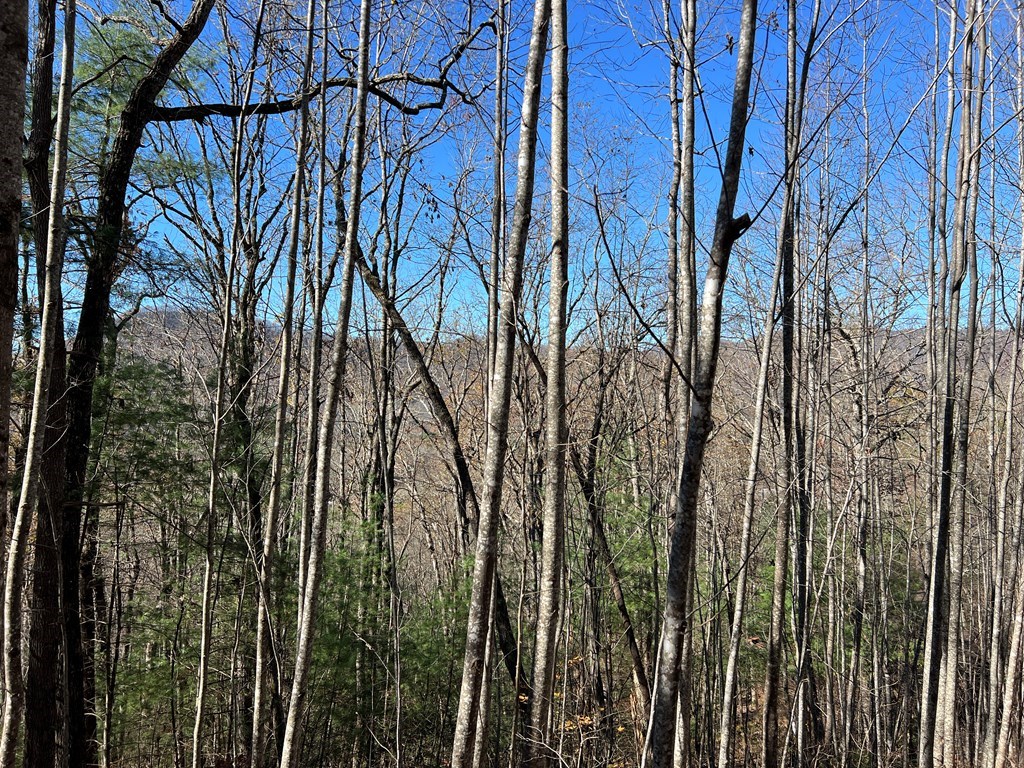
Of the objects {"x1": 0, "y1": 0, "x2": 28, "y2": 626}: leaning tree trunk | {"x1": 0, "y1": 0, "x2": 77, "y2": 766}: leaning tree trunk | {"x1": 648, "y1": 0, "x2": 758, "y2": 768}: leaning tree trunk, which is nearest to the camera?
{"x1": 0, "y1": 0, "x2": 28, "y2": 626}: leaning tree trunk

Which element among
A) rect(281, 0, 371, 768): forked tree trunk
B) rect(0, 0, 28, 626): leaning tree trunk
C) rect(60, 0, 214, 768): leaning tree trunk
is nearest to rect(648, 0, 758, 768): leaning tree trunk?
rect(0, 0, 28, 626): leaning tree trunk

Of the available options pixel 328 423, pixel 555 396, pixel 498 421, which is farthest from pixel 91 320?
pixel 555 396

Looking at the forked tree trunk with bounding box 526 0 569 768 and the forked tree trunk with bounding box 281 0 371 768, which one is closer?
the forked tree trunk with bounding box 526 0 569 768

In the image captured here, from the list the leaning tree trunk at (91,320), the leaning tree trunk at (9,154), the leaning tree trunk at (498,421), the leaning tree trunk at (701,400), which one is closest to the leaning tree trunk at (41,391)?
the leaning tree trunk at (9,154)

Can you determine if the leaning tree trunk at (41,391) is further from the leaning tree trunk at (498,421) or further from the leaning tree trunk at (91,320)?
the leaning tree trunk at (91,320)

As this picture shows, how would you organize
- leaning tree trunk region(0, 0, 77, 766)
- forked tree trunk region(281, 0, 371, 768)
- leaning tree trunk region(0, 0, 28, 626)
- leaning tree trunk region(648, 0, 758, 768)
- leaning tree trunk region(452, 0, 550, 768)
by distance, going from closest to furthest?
1. leaning tree trunk region(0, 0, 28, 626)
2. leaning tree trunk region(648, 0, 758, 768)
3. leaning tree trunk region(452, 0, 550, 768)
4. leaning tree trunk region(0, 0, 77, 766)
5. forked tree trunk region(281, 0, 371, 768)

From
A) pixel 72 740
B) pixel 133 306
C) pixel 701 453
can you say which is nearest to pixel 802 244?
pixel 701 453

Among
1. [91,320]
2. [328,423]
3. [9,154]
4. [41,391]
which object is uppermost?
[91,320]

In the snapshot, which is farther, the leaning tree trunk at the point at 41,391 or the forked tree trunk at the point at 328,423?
the forked tree trunk at the point at 328,423

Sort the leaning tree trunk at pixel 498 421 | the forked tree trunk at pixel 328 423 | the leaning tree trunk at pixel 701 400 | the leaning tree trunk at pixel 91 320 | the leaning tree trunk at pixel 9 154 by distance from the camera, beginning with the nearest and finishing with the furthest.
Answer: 1. the leaning tree trunk at pixel 9 154
2. the leaning tree trunk at pixel 701 400
3. the leaning tree trunk at pixel 498 421
4. the forked tree trunk at pixel 328 423
5. the leaning tree trunk at pixel 91 320

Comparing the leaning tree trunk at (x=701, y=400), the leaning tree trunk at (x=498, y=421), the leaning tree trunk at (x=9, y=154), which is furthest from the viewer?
the leaning tree trunk at (x=498, y=421)

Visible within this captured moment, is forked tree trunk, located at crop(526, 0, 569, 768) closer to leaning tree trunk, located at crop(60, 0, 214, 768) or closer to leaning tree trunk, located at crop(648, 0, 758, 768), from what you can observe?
leaning tree trunk, located at crop(648, 0, 758, 768)

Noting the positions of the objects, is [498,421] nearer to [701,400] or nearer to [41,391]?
[701,400]

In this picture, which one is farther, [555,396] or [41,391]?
[41,391]
